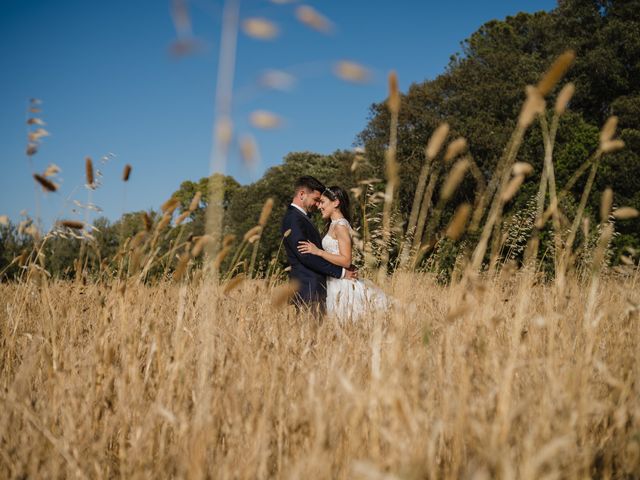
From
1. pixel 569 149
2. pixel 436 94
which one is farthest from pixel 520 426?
pixel 436 94

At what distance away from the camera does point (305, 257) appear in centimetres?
474

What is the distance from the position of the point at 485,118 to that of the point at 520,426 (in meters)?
19.1

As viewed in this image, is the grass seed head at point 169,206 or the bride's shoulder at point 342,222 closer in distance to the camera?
the grass seed head at point 169,206

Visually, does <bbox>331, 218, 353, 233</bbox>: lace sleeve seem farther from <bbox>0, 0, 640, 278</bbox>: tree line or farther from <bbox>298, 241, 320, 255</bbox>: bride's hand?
<bbox>0, 0, 640, 278</bbox>: tree line

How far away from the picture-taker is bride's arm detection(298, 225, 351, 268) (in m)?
4.72

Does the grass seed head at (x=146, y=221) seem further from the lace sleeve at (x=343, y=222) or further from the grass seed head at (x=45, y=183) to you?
the lace sleeve at (x=343, y=222)

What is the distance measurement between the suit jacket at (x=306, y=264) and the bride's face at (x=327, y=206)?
1.91ft

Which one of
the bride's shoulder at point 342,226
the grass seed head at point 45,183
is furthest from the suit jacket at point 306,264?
the grass seed head at point 45,183

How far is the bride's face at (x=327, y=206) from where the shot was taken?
5.47 meters

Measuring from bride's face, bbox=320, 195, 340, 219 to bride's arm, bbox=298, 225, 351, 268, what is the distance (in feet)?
0.73

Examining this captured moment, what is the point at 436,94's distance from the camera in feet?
65.8

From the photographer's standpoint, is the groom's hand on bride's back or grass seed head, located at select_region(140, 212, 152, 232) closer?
grass seed head, located at select_region(140, 212, 152, 232)

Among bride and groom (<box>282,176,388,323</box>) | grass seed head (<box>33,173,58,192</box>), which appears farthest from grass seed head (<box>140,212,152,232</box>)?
bride and groom (<box>282,176,388,323</box>)

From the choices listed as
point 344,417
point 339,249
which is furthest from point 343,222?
point 344,417
